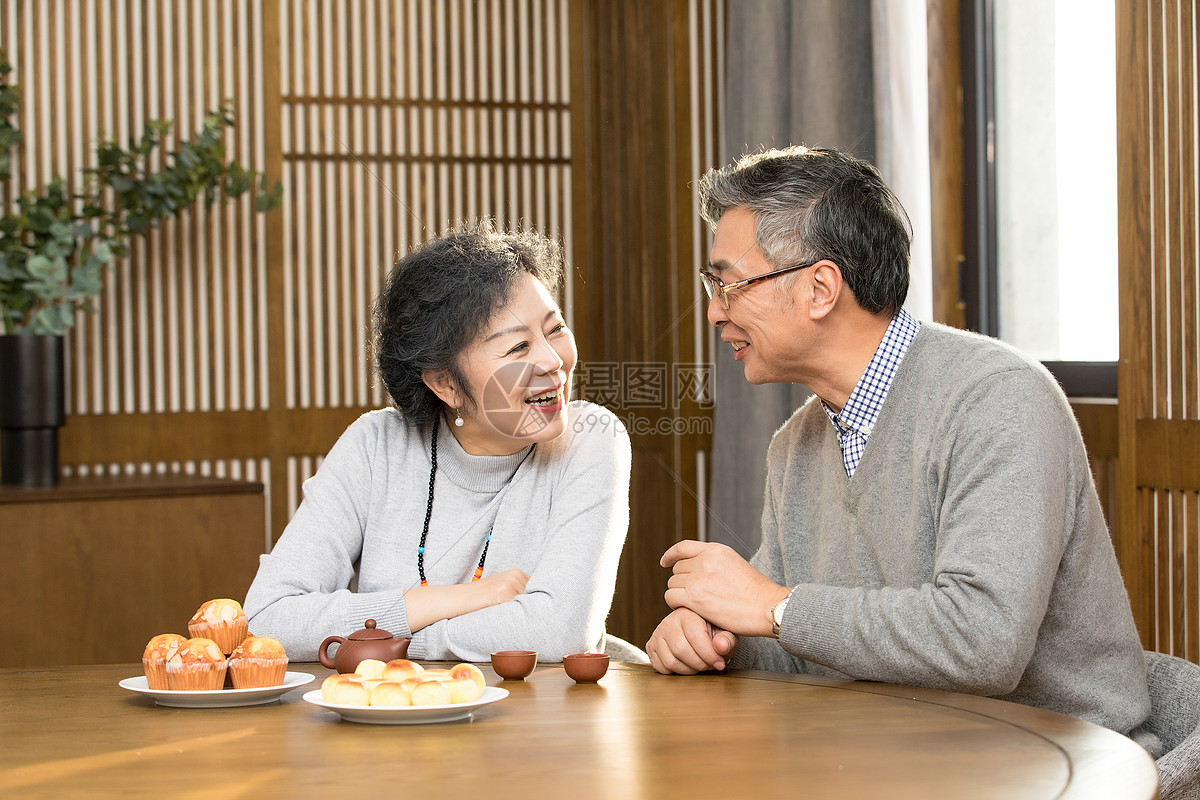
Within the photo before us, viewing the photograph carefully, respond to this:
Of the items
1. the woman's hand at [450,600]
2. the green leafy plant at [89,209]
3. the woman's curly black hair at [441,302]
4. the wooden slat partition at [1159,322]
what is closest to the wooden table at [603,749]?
the woman's hand at [450,600]

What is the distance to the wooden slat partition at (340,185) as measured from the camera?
4.04m

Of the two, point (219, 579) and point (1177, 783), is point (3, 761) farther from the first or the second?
point (219, 579)

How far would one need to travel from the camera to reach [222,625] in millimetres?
1492

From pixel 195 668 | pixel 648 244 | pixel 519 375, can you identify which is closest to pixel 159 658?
pixel 195 668

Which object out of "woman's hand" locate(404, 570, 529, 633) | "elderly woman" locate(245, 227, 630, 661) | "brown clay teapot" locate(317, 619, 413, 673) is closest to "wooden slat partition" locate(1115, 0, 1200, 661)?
"elderly woman" locate(245, 227, 630, 661)

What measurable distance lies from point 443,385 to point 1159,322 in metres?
1.34

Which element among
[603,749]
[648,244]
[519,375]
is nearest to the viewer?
[603,749]

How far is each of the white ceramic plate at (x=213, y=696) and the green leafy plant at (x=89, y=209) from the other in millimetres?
2443

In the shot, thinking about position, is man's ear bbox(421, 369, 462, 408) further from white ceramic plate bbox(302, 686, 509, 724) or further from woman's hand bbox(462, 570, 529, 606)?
white ceramic plate bbox(302, 686, 509, 724)

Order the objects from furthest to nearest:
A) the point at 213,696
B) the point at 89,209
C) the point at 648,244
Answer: the point at 648,244 → the point at 89,209 → the point at 213,696

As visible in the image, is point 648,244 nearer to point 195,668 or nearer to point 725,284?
point 725,284

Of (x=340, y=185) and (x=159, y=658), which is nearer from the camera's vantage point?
(x=159, y=658)

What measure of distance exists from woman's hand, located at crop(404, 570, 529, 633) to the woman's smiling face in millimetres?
317

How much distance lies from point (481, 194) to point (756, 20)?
4.84ft
